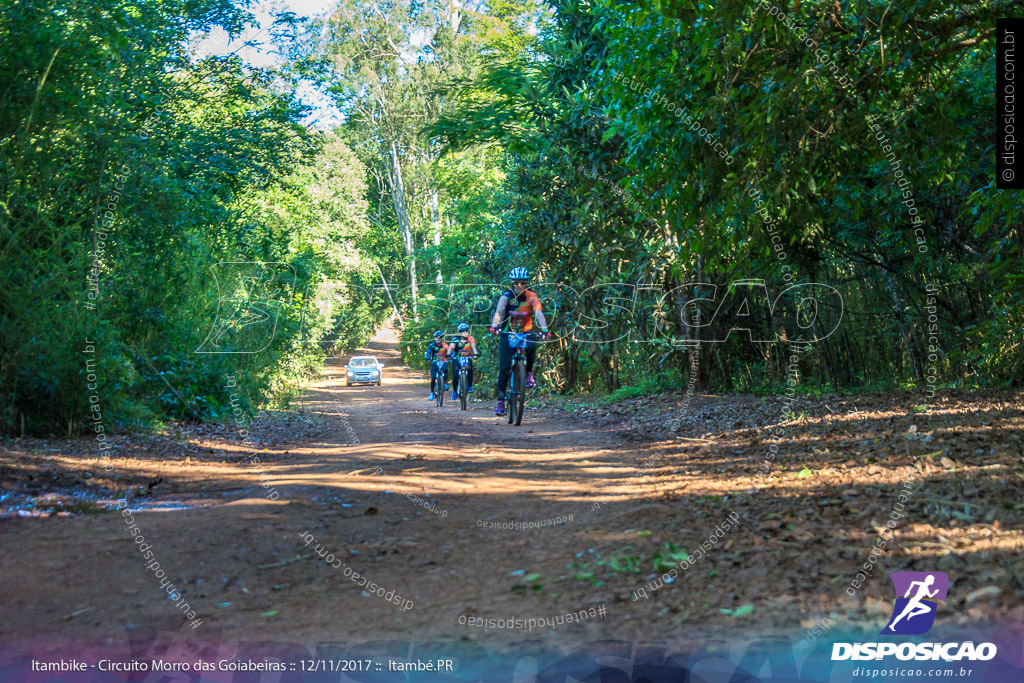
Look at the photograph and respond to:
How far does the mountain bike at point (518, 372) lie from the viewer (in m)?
12.2

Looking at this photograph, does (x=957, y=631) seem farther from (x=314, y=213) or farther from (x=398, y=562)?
(x=314, y=213)

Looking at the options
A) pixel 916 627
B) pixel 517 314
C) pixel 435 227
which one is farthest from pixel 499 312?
pixel 435 227

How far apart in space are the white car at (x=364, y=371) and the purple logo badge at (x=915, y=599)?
3483cm

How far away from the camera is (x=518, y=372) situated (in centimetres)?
1231

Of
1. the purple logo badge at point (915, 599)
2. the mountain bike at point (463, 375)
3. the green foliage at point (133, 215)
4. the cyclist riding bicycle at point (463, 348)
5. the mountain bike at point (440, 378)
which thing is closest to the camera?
the purple logo badge at point (915, 599)

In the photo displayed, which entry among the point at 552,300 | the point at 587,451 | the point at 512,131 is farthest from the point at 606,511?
the point at 552,300

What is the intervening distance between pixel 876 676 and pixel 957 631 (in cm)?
47

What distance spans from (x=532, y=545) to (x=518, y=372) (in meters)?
7.13

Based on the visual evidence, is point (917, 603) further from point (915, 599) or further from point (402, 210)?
point (402, 210)

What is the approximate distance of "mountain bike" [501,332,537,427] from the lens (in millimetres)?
12203

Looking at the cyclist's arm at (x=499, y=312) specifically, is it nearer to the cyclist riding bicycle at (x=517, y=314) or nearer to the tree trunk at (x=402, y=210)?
the cyclist riding bicycle at (x=517, y=314)

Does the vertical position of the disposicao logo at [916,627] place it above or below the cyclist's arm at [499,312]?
below

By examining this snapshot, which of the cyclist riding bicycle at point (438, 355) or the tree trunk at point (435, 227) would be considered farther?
the tree trunk at point (435, 227)

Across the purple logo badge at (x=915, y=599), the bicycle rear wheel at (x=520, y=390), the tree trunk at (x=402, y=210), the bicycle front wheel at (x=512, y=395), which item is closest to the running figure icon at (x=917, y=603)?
the purple logo badge at (x=915, y=599)
